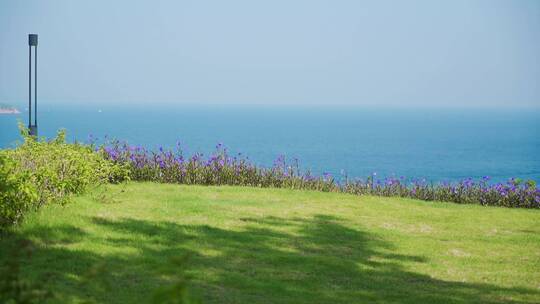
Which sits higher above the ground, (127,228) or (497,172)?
(127,228)

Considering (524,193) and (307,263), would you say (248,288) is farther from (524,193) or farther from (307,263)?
(524,193)

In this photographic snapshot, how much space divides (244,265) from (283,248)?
41.7 inches

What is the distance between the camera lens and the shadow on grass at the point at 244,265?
6285mm

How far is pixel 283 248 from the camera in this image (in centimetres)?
832

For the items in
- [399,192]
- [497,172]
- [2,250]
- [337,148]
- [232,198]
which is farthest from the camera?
[337,148]

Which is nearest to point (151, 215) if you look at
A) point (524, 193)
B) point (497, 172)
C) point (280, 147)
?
point (524, 193)

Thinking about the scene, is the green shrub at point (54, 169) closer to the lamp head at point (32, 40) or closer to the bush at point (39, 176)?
the bush at point (39, 176)

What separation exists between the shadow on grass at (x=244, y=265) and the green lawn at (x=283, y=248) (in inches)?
0.5

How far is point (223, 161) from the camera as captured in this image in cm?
1408

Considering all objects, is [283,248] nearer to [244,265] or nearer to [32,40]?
[244,265]

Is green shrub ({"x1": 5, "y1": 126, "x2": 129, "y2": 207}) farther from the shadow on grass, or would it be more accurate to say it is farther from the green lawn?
the shadow on grass

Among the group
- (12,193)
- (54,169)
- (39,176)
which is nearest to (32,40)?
(54,169)

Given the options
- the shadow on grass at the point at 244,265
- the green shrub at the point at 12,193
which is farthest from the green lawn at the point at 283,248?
the green shrub at the point at 12,193

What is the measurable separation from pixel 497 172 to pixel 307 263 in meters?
53.9
